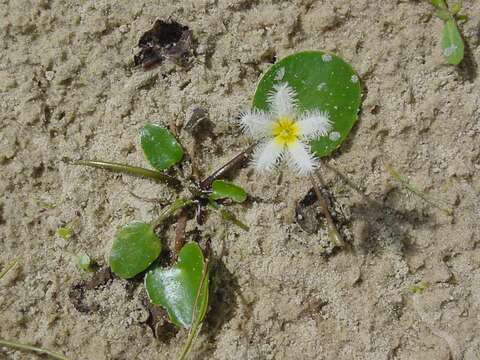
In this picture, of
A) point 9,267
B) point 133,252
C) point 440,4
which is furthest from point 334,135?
point 9,267

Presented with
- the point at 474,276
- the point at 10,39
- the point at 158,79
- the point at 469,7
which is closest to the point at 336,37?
the point at 469,7

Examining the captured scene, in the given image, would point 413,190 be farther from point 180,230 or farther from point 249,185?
point 180,230

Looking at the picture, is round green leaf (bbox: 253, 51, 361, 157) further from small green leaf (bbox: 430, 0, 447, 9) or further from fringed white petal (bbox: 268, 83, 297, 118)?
small green leaf (bbox: 430, 0, 447, 9)

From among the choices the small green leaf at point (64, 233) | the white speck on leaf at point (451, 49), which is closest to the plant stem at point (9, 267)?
the small green leaf at point (64, 233)

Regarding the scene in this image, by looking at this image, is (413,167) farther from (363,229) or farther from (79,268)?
(79,268)

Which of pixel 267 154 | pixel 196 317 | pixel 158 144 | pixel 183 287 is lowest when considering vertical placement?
pixel 196 317

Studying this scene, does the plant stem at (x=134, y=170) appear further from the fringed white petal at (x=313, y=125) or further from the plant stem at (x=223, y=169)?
the fringed white petal at (x=313, y=125)

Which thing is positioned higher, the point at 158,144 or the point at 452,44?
the point at 158,144
